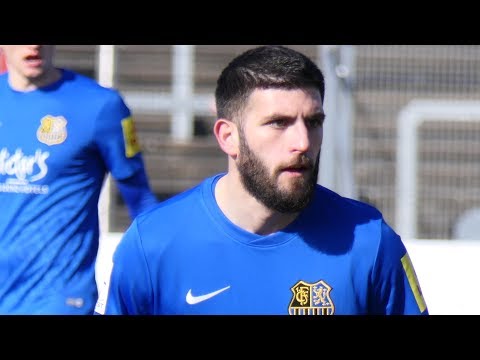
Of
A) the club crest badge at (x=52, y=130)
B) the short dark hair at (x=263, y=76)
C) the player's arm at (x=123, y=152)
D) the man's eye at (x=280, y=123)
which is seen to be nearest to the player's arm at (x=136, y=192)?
the player's arm at (x=123, y=152)

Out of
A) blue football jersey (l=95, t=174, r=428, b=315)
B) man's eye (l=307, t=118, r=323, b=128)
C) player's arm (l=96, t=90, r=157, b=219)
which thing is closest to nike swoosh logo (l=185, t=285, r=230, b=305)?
blue football jersey (l=95, t=174, r=428, b=315)

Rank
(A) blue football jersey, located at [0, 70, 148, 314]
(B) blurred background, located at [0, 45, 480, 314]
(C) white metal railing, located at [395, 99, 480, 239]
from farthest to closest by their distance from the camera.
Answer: (C) white metal railing, located at [395, 99, 480, 239]
(B) blurred background, located at [0, 45, 480, 314]
(A) blue football jersey, located at [0, 70, 148, 314]

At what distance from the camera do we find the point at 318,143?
3.32 metres

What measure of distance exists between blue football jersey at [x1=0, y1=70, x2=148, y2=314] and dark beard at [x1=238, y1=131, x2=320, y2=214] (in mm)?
1490

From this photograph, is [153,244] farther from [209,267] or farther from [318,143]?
[318,143]

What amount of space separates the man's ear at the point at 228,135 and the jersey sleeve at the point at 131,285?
392 millimetres

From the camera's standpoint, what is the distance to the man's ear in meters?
3.49

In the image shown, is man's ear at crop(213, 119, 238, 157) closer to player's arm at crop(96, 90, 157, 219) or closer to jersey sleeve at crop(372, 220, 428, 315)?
jersey sleeve at crop(372, 220, 428, 315)

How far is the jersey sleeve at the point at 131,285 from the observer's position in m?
3.42

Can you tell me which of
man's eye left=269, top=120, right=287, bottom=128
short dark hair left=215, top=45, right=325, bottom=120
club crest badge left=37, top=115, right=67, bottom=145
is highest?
short dark hair left=215, top=45, right=325, bottom=120

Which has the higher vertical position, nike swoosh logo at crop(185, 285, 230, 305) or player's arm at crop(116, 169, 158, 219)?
player's arm at crop(116, 169, 158, 219)

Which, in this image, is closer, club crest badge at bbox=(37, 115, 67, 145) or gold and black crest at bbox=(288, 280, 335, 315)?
gold and black crest at bbox=(288, 280, 335, 315)
